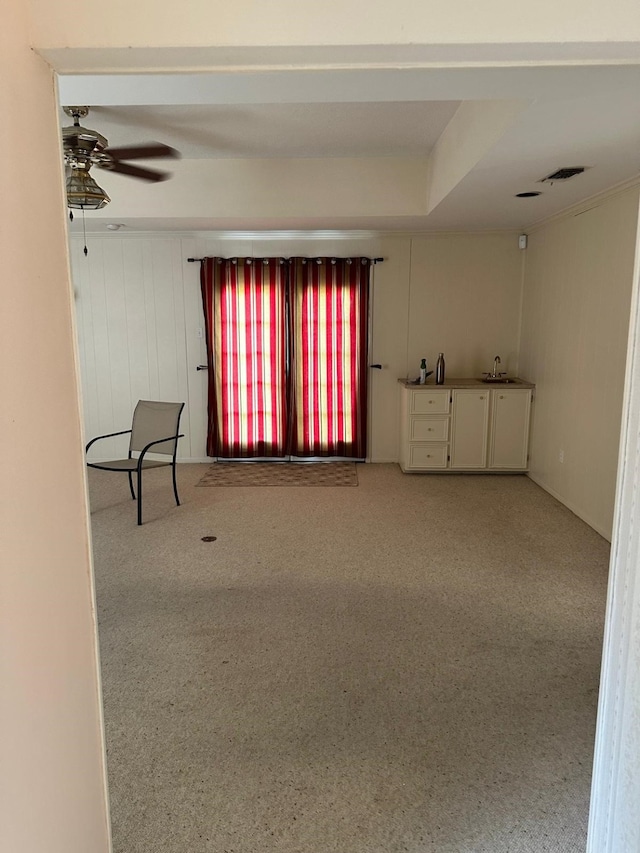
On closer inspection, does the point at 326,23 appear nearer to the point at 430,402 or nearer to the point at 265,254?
the point at 430,402

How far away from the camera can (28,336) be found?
39.9 inches

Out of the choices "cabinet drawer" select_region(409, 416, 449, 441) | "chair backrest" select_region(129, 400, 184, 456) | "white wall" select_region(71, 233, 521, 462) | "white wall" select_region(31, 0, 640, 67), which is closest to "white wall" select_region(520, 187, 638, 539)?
"white wall" select_region(71, 233, 521, 462)

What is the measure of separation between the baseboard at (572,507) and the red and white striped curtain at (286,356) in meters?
1.71

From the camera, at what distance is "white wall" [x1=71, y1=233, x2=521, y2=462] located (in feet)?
19.3

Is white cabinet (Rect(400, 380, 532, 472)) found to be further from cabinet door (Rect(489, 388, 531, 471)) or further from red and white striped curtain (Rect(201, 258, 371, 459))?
red and white striped curtain (Rect(201, 258, 371, 459))

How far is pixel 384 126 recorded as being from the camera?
3898mm

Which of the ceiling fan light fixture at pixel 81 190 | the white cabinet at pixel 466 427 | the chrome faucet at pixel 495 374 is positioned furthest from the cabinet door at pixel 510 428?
the ceiling fan light fixture at pixel 81 190

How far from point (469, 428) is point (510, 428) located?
0.38 m

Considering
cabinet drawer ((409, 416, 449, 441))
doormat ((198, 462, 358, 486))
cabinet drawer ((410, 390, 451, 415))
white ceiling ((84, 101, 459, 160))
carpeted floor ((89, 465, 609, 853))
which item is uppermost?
white ceiling ((84, 101, 459, 160))

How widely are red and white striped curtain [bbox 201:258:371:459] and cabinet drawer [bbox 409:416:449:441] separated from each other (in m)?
0.65

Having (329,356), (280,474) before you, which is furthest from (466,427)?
(280,474)

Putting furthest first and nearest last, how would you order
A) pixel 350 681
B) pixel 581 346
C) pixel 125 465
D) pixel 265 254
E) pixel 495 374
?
pixel 265 254 < pixel 495 374 < pixel 125 465 < pixel 581 346 < pixel 350 681

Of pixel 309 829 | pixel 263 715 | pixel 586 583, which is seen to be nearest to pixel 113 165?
pixel 263 715

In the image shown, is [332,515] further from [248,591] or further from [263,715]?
[263,715]
